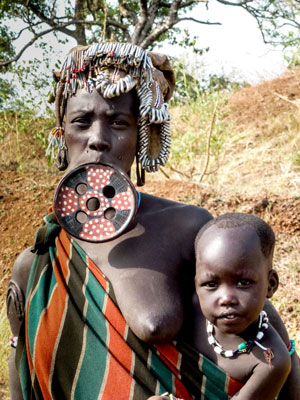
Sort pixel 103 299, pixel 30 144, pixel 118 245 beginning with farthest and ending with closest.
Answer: pixel 30 144, pixel 118 245, pixel 103 299

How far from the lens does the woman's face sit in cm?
188

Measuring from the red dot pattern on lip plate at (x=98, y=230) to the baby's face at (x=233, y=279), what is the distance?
342mm

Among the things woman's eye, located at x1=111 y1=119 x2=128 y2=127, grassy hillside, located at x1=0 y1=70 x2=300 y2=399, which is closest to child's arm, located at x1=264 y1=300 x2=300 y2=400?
woman's eye, located at x1=111 y1=119 x2=128 y2=127

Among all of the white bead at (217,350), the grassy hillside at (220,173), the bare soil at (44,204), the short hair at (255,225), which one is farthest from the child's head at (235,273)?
the bare soil at (44,204)

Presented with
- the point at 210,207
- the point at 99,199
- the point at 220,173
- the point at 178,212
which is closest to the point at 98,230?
the point at 99,199

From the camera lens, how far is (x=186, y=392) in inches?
67.9

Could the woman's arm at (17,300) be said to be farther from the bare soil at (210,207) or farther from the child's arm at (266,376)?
the bare soil at (210,207)

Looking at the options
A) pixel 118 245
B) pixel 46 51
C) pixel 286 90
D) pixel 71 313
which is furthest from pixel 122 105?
pixel 46 51

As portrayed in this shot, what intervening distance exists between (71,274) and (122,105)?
24.4 inches

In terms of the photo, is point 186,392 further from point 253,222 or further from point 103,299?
point 253,222

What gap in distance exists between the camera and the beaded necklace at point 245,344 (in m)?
1.62

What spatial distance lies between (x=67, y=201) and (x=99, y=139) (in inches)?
9.3

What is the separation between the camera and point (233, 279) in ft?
5.16

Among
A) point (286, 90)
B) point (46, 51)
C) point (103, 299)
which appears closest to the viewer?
point (103, 299)
